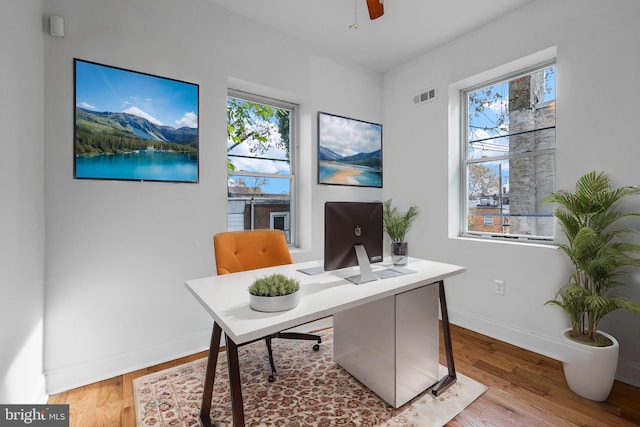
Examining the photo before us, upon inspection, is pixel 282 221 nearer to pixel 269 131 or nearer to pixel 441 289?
pixel 269 131

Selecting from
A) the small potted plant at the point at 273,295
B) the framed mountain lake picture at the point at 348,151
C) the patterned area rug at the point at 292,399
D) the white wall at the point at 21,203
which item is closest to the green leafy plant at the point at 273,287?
the small potted plant at the point at 273,295

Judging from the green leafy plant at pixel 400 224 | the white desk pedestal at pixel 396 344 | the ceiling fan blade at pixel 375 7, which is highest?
the ceiling fan blade at pixel 375 7

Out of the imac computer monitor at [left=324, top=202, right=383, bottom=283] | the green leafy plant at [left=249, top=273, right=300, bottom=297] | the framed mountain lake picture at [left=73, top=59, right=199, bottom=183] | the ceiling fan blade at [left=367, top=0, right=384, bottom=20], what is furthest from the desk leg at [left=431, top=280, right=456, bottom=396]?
the framed mountain lake picture at [left=73, top=59, right=199, bottom=183]

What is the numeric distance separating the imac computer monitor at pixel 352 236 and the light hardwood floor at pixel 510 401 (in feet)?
3.29

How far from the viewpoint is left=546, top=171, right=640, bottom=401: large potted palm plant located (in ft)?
5.89

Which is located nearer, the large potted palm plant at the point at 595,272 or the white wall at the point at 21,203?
the white wall at the point at 21,203

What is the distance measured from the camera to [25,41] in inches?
61.7

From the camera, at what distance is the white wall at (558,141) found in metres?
2.03

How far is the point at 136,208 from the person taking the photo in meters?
2.20

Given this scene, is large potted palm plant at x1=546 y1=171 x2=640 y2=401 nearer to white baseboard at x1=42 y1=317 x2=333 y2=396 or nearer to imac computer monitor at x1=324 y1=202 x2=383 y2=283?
imac computer monitor at x1=324 y1=202 x2=383 y2=283

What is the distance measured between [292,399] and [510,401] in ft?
4.37

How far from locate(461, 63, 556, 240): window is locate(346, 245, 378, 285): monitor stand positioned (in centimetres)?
181

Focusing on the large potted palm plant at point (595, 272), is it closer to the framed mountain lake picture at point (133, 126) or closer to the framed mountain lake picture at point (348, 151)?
the framed mountain lake picture at point (348, 151)

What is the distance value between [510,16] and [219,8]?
2.49m
